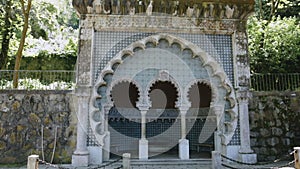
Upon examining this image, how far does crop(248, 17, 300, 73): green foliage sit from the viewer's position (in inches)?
490

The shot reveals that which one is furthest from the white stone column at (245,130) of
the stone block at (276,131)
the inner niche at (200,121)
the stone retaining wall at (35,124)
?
the stone retaining wall at (35,124)

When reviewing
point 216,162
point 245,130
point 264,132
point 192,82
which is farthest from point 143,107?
point 264,132

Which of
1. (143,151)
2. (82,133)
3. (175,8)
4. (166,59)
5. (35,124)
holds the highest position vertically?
(175,8)

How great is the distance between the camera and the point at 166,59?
8.66m

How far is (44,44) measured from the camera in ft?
58.9

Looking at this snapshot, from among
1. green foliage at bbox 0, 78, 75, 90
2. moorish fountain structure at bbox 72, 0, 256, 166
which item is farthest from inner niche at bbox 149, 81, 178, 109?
green foliage at bbox 0, 78, 75, 90

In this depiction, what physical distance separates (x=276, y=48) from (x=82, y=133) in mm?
10057

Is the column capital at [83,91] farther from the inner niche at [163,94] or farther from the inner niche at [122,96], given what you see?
the inner niche at [163,94]

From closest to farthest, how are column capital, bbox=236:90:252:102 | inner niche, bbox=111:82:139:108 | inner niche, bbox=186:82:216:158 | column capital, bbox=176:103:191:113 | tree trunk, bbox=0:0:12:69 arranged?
column capital, bbox=176:103:191:113 < column capital, bbox=236:90:252:102 < inner niche, bbox=186:82:216:158 < inner niche, bbox=111:82:139:108 < tree trunk, bbox=0:0:12:69

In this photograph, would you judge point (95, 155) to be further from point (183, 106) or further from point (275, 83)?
point (275, 83)

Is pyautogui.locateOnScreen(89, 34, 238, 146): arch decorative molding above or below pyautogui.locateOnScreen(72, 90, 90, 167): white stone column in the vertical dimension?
above

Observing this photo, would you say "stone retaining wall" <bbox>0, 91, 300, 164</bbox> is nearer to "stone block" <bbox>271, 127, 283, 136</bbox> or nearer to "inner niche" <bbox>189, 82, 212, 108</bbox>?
"stone block" <bbox>271, 127, 283, 136</bbox>

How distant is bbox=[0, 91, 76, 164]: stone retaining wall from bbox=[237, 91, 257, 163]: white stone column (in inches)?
199

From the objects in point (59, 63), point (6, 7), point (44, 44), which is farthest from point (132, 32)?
point (44, 44)
